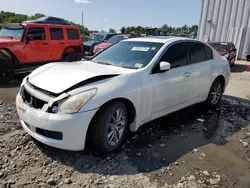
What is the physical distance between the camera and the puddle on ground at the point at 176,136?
322 centimetres

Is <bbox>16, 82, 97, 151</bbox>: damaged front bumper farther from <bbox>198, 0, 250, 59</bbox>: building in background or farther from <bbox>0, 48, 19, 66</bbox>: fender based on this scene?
<bbox>198, 0, 250, 59</bbox>: building in background

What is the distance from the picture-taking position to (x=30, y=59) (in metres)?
7.88

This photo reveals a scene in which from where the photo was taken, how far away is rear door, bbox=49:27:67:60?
28.3 ft

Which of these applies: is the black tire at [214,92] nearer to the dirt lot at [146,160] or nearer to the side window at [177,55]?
the dirt lot at [146,160]

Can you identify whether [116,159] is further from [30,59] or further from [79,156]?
[30,59]

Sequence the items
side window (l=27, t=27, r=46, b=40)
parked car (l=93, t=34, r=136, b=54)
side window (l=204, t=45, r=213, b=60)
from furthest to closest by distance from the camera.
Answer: parked car (l=93, t=34, r=136, b=54)
side window (l=27, t=27, r=46, b=40)
side window (l=204, t=45, r=213, b=60)

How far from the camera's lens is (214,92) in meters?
5.21

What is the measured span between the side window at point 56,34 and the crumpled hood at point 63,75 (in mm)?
5403

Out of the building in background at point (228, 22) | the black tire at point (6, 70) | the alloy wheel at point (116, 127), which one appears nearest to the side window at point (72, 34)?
the black tire at point (6, 70)

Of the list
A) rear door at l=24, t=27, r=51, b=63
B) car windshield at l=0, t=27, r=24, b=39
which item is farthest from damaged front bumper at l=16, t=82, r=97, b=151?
car windshield at l=0, t=27, r=24, b=39

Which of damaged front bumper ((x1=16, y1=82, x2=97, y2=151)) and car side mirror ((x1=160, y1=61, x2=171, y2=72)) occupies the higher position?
car side mirror ((x1=160, y1=61, x2=171, y2=72))

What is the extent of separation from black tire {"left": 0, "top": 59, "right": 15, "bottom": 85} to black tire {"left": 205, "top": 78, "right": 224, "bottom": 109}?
18.9 ft

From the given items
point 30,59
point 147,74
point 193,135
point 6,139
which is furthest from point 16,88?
point 193,135

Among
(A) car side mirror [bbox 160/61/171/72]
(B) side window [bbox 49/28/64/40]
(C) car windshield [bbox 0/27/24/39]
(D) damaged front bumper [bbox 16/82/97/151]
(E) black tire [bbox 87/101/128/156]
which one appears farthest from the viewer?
(B) side window [bbox 49/28/64/40]
